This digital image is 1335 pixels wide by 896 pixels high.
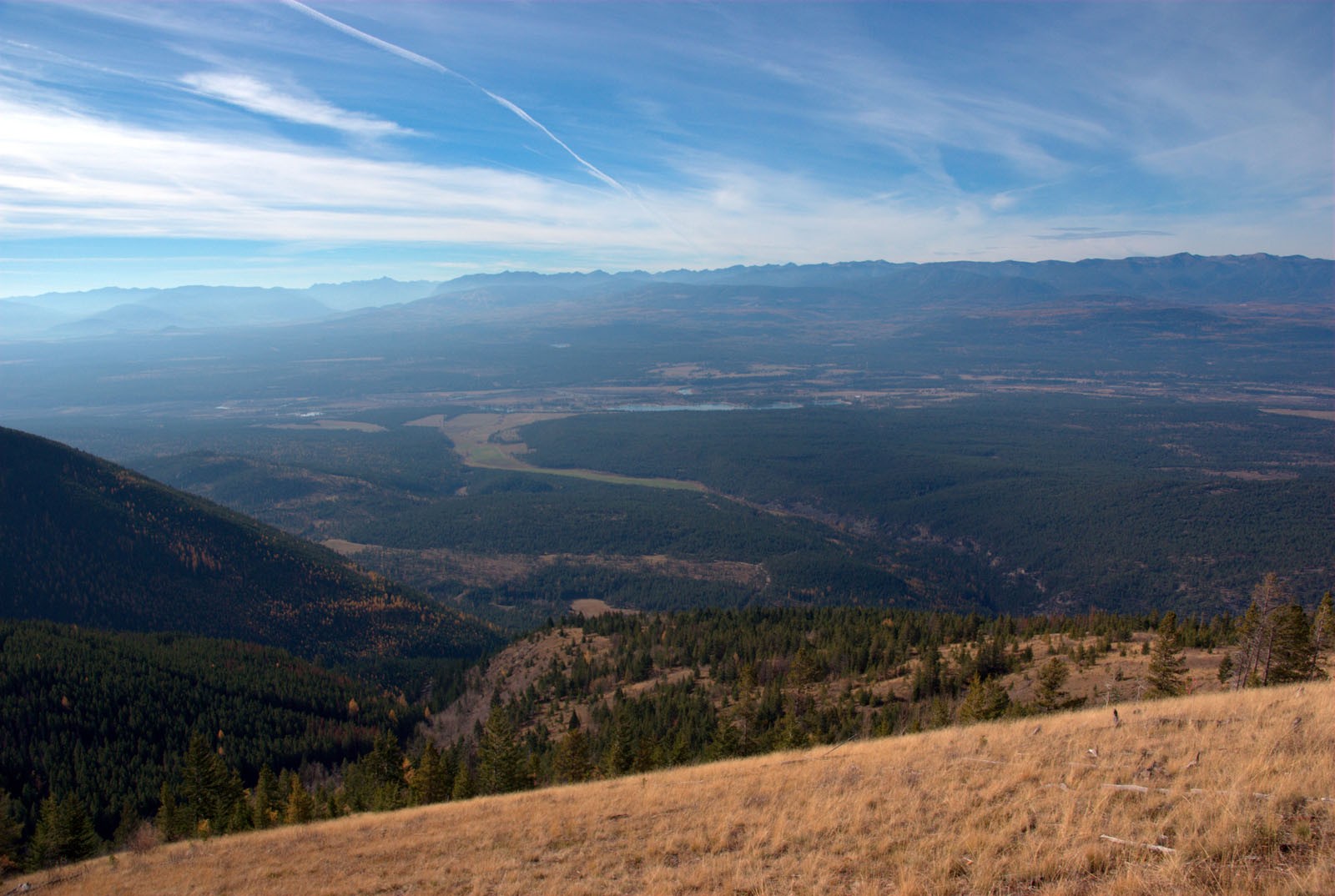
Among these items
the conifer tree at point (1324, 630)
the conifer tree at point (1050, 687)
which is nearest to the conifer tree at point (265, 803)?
the conifer tree at point (1050, 687)

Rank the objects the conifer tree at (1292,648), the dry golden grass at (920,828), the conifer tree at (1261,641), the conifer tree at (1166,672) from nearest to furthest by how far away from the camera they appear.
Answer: the dry golden grass at (920,828) → the conifer tree at (1261,641) → the conifer tree at (1292,648) → the conifer tree at (1166,672)

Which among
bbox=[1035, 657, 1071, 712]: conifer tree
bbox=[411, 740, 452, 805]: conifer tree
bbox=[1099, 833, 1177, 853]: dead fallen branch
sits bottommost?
bbox=[411, 740, 452, 805]: conifer tree

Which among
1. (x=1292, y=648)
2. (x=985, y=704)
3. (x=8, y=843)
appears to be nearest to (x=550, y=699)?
(x=8, y=843)

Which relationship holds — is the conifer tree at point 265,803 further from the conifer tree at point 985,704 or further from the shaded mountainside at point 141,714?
the conifer tree at point 985,704

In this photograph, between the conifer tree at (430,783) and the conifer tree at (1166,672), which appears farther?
the conifer tree at (430,783)

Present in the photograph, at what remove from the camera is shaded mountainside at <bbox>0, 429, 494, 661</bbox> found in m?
136

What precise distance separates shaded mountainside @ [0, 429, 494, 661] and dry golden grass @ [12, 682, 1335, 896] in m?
116

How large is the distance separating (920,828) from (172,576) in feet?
570

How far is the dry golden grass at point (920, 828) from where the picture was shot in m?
11.7

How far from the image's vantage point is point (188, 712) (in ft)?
266

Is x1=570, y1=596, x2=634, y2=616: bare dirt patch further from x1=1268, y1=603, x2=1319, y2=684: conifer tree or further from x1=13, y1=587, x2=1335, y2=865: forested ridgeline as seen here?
x1=1268, y1=603, x2=1319, y2=684: conifer tree

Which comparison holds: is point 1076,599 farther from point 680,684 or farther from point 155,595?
point 155,595

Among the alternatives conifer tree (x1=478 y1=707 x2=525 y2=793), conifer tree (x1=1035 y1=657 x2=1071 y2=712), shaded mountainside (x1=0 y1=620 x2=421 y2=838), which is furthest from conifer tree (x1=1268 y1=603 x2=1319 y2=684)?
shaded mountainside (x1=0 y1=620 x2=421 y2=838)

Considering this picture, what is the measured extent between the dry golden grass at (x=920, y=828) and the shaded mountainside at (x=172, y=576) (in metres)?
116
